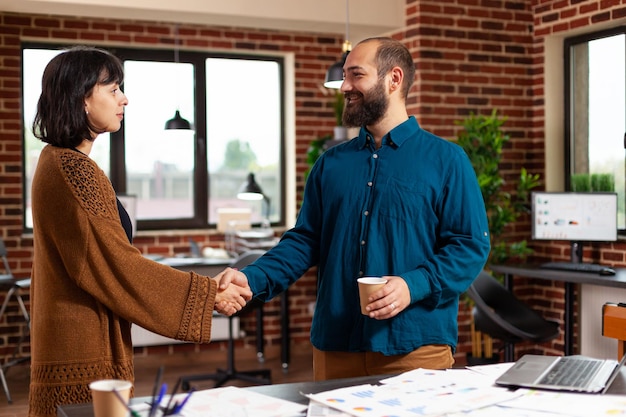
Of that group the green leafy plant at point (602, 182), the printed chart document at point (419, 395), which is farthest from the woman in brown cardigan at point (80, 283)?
the green leafy plant at point (602, 182)

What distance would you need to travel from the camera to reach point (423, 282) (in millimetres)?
2400

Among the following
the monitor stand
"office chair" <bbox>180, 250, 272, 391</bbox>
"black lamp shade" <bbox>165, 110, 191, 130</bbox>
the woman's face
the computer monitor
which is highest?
"black lamp shade" <bbox>165, 110, 191, 130</bbox>

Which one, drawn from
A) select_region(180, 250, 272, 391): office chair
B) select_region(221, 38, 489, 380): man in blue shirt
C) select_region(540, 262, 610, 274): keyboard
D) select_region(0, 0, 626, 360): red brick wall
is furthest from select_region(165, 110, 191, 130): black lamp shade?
select_region(221, 38, 489, 380): man in blue shirt

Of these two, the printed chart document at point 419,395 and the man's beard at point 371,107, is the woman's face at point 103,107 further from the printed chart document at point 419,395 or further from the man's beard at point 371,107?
the printed chart document at point 419,395

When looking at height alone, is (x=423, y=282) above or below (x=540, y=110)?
below

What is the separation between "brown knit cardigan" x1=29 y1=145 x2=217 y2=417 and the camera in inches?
85.4

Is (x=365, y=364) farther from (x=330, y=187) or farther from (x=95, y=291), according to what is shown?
(x=95, y=291)

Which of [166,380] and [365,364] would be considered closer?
[365,364]

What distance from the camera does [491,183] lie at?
552cm

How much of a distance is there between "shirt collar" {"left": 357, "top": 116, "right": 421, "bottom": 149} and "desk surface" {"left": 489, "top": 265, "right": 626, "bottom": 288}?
2258mm

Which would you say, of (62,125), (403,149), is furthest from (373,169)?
(62,125)

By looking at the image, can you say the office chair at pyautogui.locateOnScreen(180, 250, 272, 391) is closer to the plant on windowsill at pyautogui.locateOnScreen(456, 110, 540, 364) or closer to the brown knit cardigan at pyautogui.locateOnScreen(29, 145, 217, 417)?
the plant on windowsill at pyautogui.locateOnScreen(456, 110, 540, 364)

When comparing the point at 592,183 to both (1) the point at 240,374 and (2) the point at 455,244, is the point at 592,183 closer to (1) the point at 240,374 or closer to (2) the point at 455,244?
(1) the point at 240,374

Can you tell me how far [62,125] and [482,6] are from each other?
4.28 meters
